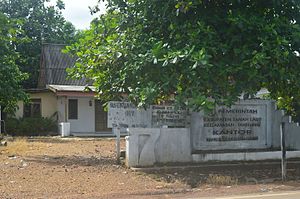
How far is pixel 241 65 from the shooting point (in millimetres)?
11203

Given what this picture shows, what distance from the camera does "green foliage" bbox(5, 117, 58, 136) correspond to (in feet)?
89.7

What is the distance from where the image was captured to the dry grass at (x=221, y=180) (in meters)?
10.8

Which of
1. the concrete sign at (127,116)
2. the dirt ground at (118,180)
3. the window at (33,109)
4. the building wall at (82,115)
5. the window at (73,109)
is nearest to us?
the dirt ground at (118,180)

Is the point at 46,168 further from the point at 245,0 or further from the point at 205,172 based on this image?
the point at 245,0

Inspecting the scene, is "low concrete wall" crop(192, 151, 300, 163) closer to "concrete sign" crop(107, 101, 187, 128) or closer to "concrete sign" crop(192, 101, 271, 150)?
"concrete sign" crop(192, 101, 271, 150)

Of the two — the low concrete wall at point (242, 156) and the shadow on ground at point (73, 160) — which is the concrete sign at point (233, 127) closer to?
the low concrete wall at point (242, 156)

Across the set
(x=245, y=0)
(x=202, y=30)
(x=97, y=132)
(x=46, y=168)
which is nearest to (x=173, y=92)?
(x=202, y=30)

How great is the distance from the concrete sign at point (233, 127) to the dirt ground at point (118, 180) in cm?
127

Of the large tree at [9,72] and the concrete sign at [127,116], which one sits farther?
the large tree at [9,72]

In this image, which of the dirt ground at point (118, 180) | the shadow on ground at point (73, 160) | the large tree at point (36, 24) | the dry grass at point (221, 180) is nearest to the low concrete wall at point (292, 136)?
the dirt ground at point (118, 180)

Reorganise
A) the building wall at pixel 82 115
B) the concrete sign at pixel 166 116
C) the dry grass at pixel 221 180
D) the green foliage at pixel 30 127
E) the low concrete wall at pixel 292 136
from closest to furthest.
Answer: the dry grass at pixel 221 180, the concrete sign at pixel 166 116, the low concrete wall at pixel 292 136, the green foliage at pixel 30 127, the building wall at pixel 82 115

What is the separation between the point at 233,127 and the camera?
14.0 metres

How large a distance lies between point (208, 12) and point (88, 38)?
3654 mm

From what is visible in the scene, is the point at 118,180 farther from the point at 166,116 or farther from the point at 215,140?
the point at 215,140
